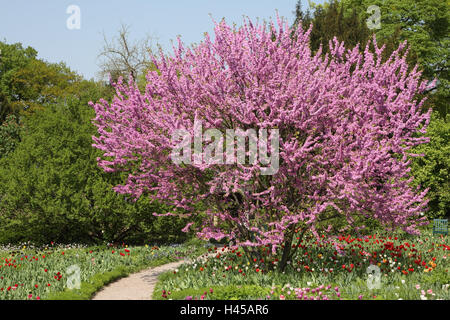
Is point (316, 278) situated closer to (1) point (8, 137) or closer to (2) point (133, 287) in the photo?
(2) point (133, 287)

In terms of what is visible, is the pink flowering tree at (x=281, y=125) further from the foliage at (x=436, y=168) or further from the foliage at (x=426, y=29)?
the foliage at (x=426, y=29)

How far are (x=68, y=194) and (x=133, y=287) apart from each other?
582 cm

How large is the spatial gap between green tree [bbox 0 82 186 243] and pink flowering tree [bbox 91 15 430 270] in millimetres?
6179

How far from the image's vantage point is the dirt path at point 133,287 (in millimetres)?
9234

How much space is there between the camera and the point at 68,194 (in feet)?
48.7

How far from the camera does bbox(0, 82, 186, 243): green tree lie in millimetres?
14945

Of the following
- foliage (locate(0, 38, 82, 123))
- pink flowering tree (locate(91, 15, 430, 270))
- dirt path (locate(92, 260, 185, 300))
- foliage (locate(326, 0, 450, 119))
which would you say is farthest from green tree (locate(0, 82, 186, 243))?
foliage (locate(0, 38, 82, 123))

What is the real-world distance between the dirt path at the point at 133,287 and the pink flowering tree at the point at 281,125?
207cm

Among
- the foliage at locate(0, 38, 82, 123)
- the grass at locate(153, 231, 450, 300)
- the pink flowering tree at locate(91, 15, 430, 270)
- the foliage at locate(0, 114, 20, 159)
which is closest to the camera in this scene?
the grass at locate(153, 231, 450, 300)

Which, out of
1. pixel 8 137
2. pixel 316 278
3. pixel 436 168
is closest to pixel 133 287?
pixel 316 278

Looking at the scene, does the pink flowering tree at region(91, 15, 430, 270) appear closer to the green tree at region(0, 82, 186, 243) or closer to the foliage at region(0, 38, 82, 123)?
the green tree at region(0, 82, 186, 243)

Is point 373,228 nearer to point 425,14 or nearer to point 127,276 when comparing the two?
point 127,276

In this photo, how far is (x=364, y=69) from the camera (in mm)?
8914
